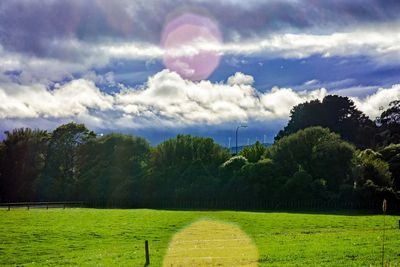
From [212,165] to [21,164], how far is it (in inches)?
2024

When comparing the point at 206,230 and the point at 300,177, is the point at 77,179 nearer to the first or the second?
the point at 300,177

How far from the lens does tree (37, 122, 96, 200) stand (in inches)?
4911

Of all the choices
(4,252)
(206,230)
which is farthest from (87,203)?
(4,252)

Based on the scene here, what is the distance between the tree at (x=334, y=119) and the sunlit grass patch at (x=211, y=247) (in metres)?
90.6

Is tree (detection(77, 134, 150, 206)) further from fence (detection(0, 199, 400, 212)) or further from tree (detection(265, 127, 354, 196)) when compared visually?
tree (detection(265, 127, 354, 196))

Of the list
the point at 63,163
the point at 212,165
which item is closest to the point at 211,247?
the point at 212,165

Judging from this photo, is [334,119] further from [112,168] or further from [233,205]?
[112,168]

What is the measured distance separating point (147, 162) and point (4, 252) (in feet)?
279

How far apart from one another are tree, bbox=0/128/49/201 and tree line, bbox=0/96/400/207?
0.83 feet

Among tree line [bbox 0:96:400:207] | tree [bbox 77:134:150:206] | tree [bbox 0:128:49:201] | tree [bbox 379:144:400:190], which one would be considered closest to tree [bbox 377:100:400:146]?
tree line [bbox 0:96:400:207]

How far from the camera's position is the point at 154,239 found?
47.5 meters

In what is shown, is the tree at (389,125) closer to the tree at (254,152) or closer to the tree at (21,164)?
the tree at (254,152)

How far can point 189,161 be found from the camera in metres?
119

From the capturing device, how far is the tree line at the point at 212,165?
99.4 m
